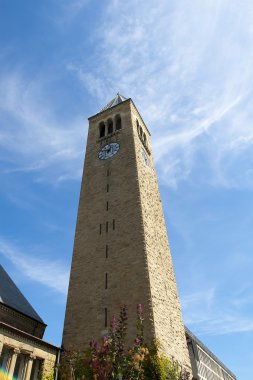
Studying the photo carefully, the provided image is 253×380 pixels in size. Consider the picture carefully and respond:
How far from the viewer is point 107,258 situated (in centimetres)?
2244

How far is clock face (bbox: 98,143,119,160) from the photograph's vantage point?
30.1 meters

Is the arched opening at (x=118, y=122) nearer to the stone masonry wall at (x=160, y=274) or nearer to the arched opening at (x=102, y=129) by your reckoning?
the arched opening at (x=102, y=129)

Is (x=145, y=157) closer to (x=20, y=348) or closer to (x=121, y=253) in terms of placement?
(x=121, y=253)

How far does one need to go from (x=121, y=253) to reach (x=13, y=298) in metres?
8.13

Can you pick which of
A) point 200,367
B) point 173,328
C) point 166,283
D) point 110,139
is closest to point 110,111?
point 110,139

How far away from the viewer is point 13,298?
23094mm

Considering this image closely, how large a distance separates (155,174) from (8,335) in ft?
68.3

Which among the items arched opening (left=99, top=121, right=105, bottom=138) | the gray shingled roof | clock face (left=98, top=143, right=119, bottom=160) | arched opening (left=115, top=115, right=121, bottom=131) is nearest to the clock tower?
clock face (left=98, top=143, right=119, bottom=160)

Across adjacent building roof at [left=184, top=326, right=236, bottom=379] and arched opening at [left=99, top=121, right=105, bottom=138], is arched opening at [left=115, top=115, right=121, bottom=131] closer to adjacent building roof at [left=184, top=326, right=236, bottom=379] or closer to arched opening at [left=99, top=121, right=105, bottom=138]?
arched opening at [left=99, top=121, right=105, bottom=138]

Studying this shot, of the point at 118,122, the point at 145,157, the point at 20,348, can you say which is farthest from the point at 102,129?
the point at 20,348

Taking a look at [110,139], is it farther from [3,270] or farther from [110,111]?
[3,270]

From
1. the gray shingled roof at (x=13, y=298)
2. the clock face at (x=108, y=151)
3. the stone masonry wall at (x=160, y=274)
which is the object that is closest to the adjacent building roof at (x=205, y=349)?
the stone masonry wall at (x=160, y=274)

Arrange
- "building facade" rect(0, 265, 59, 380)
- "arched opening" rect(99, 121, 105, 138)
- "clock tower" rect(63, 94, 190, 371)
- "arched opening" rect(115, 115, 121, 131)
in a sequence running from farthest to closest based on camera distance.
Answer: "arched opening" rect(99, 121, 105, 138), "arched opening" rect(115, 115, 121, 131), "clock tower" rect(63, 94, 190, 371), "building facade" rect(0, 265, 59, 380)

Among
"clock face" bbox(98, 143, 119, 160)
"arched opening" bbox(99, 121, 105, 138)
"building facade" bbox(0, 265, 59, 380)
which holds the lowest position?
"building facade" bbox(0, 265, 59, 380)
